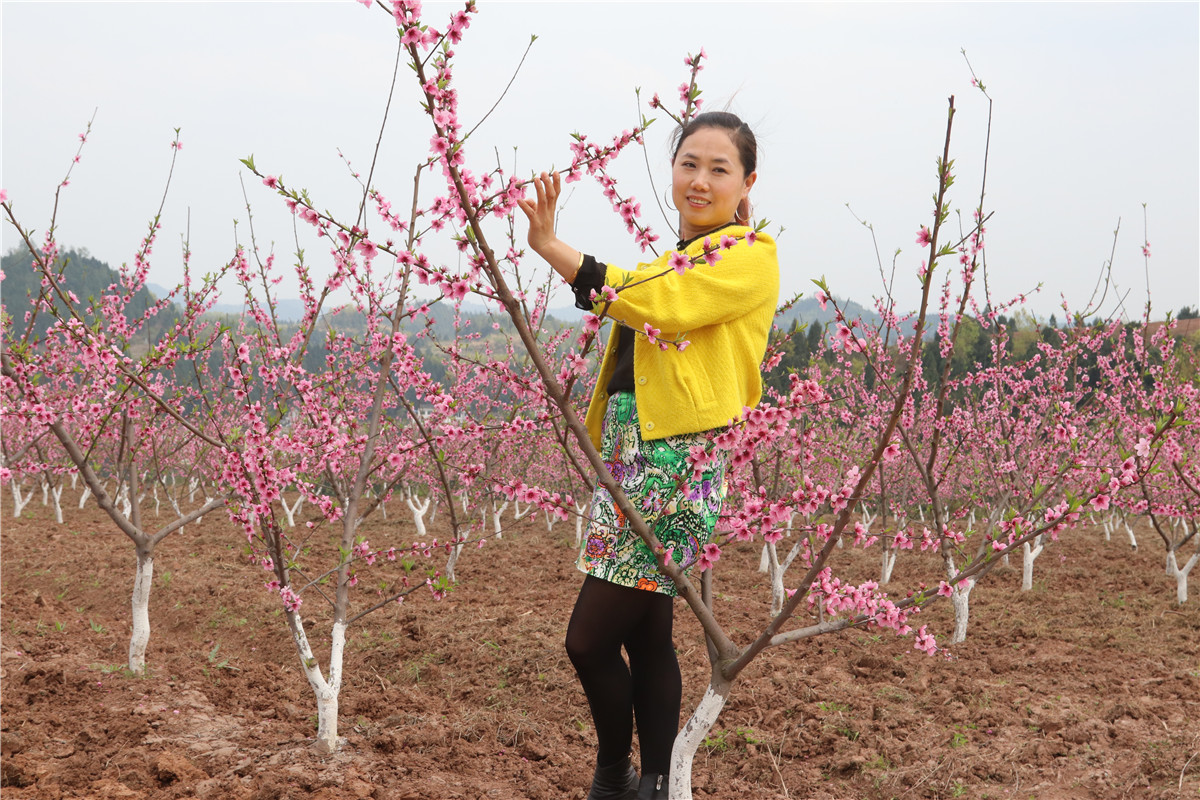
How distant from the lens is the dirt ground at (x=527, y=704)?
2.94 metres

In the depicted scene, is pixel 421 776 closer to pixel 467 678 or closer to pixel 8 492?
pixel 467 678

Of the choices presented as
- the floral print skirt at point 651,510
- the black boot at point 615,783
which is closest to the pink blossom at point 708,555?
the floral print skirt at point 651,510

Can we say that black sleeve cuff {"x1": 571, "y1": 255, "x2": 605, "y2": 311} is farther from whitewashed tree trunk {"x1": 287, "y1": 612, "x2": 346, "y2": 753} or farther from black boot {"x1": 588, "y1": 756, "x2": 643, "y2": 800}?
whitewashed tree trunk {"x1": 287, "y1": 612, "x2": 346, "y2": 753}

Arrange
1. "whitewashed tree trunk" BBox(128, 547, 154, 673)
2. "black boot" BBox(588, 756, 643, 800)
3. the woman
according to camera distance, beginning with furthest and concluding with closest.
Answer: "whitewashed tree trunk" BBox(128, 547, 154, 673) → "black boot" BBox(588, 756, 643, 800) → the woman

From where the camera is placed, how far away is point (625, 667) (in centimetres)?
225

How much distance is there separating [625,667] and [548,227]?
131cm

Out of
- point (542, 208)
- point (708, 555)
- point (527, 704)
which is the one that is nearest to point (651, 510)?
point (708, 555)

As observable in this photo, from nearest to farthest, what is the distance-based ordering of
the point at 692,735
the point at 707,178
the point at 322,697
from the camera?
1. the point at 692,735
2. the point at 707,178
3. the point at 322,697

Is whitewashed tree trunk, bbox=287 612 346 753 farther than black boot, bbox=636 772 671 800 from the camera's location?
Yes

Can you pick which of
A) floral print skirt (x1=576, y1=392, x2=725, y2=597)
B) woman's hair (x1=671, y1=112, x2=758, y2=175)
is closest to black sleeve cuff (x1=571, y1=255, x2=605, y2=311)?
floral print skirt (x1=576, y1=392, x2=725, y2=597)

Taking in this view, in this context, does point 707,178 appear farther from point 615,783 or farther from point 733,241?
point 615,783

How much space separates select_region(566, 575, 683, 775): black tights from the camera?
6.95 ft

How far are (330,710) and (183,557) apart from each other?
634cm

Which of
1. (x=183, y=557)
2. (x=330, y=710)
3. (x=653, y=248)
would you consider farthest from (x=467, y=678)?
(x=183, y=557)
